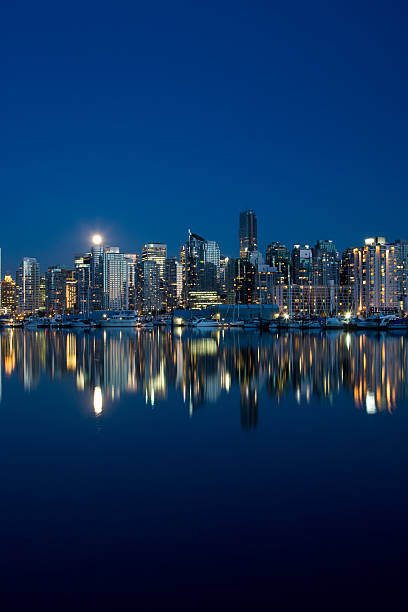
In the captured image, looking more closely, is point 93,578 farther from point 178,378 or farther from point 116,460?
point 178,378

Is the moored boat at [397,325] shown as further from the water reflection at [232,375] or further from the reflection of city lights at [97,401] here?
the reflection of city lights at [97,401]

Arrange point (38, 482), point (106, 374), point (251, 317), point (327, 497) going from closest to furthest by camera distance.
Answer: point (327, 497)
point (38, 482)
point (106, 374)
point (251, 317)

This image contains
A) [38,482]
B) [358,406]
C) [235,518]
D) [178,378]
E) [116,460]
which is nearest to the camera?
[235,518]

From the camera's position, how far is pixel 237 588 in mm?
9000

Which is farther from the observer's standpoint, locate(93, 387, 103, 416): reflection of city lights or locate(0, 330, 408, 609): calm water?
locate(93, 387, 103, 416): reflection of city lights

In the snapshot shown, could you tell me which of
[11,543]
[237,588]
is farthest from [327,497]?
[11,543]

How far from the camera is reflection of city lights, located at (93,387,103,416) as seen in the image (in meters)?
24.2

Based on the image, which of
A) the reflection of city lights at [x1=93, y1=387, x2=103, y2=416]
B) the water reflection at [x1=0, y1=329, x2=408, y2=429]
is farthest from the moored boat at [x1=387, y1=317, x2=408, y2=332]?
the reflection of city lights at [x1=93, y1=387, x2=103, y2=416]

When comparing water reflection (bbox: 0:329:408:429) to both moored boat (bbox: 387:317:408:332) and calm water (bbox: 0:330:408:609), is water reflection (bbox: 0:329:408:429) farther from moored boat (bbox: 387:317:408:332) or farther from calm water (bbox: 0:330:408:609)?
moored boat (bbox: 387:317:408:332)

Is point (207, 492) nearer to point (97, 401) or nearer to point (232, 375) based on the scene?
point (97, 401)

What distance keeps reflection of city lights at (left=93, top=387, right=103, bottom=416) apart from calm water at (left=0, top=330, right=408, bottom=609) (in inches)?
4.0

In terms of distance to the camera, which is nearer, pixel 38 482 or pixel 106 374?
pixel 38 482

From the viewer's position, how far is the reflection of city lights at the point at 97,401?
79.5 ft

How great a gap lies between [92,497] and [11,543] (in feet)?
8.81
